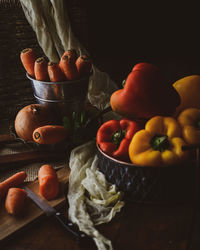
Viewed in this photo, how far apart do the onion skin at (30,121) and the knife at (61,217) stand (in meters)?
0.30

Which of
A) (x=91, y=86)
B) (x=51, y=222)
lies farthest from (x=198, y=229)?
(x=91, y=86)

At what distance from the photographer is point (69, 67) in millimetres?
1183

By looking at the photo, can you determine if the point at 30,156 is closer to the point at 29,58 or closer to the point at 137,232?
the point at 29,58

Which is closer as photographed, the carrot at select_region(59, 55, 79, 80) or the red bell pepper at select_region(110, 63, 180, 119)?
the red bell pepper at select_region(110, 63, 180, 119)

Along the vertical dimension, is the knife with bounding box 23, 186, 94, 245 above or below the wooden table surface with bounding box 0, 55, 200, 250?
above

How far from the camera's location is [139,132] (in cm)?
80

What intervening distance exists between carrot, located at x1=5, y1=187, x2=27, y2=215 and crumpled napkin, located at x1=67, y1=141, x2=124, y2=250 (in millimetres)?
121

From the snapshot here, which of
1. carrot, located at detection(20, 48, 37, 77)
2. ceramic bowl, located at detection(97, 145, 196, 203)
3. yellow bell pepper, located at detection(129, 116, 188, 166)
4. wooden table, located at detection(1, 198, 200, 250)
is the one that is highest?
carrot, located at detection(20, 48, 37, 77)

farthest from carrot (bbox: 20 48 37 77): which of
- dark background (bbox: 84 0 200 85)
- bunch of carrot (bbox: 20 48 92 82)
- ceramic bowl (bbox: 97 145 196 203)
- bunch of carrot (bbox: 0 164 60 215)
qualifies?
ceramic bowl (bbox: 97 145 196 203)

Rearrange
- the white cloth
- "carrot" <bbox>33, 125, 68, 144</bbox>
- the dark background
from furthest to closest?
the dark background, the white cloth, "carrot" <bbox>33, 125, 68, 144</bbox>

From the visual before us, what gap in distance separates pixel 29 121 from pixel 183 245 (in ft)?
2.26

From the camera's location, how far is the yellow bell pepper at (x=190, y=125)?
782 mm

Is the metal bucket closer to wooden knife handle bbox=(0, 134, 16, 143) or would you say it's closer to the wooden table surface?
wooden knife handle bbox=(0, 134, 16, 143)

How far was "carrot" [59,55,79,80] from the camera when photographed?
1.18 m
